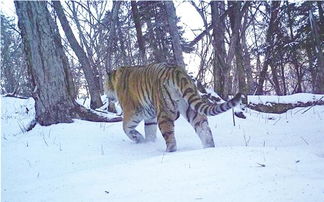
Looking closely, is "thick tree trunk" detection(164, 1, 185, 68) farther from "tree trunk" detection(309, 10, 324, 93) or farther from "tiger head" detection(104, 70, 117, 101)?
"tree trunk" detection(309, 10, 324, 93)

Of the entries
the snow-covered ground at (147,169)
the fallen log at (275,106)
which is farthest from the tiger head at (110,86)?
the fallen log at (275,106)

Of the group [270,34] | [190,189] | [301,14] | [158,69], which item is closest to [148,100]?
[158,69]

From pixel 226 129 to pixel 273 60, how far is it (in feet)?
37.0

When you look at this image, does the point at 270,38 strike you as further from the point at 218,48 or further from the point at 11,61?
the point at 11,61

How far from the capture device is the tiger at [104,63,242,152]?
15.8 feet

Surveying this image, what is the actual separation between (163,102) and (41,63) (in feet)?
7.95

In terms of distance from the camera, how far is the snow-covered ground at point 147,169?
2629 mm

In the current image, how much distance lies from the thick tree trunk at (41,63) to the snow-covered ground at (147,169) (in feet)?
1.01

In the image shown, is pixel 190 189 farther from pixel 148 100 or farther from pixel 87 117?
pixel 87 117

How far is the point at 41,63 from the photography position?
19.7 ft

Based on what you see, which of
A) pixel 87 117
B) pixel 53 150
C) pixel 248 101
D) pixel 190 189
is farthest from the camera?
pixel 248 101

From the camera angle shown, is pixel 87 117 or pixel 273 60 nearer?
pixel 87 117

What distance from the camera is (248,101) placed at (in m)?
10.0

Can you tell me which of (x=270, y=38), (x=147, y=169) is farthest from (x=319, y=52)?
(x=147, y=169)
